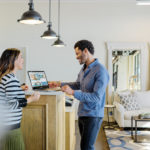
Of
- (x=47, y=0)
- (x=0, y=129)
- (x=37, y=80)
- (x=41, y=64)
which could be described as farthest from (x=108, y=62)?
(x=0, y=129)

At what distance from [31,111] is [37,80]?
56cm

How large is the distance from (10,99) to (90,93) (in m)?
0.73

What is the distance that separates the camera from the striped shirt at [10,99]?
1849 millimetres

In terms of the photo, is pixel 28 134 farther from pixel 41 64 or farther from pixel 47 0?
pixel 47 0

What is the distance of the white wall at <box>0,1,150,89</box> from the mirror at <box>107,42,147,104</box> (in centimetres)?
17

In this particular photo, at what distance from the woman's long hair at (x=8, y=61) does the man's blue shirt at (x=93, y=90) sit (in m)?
0.61

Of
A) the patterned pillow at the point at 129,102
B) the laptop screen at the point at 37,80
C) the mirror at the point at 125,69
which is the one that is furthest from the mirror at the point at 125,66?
the laptop screen at the point at 37,80

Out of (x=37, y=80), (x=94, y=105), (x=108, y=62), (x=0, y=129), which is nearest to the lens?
(x=0, y=129)

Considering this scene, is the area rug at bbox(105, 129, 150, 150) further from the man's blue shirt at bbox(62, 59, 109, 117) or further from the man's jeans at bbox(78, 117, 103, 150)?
the man's blue shirt at bbox(62, 59, 109, 117)

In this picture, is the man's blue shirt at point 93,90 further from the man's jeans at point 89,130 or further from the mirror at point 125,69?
the mirror at point 125,69

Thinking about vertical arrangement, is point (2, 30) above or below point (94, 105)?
above

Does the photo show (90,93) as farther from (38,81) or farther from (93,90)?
(38,81)

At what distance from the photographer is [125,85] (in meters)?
6.60

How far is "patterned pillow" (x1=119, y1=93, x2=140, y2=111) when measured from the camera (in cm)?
572
